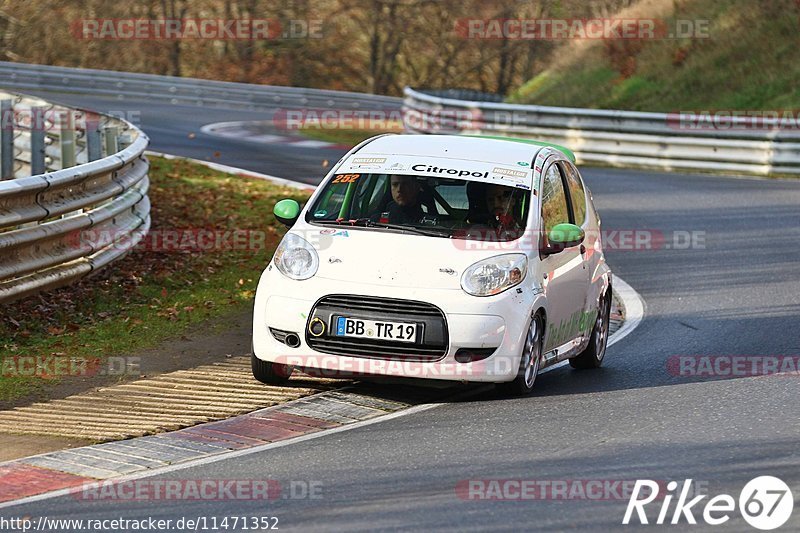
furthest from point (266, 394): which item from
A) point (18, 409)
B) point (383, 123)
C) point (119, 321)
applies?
point (383, 123)

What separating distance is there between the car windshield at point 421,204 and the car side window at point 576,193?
92 centimetres

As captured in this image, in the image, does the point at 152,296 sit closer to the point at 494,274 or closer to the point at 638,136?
the point at 494,274

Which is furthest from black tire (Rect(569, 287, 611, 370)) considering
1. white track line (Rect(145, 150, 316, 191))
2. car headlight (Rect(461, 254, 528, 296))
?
white track line (Rect(145, 150, 316, 191))

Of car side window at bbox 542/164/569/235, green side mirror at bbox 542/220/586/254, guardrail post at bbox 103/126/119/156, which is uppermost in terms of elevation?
car side window at bbox 542/164/569/235

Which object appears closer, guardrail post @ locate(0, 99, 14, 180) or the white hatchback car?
the white hatchback car

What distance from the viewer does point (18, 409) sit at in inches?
332

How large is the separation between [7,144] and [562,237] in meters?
10.4

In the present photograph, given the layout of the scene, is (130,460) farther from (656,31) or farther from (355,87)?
(355,87)

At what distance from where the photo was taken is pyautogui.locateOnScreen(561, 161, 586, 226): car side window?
34.6 ft

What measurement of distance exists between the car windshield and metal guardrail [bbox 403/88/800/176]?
1584cm

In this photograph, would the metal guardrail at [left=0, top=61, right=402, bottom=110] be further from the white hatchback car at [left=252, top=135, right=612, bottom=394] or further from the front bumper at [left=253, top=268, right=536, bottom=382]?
the front bumper at [left=253, top=268, right=536, bottom=382]

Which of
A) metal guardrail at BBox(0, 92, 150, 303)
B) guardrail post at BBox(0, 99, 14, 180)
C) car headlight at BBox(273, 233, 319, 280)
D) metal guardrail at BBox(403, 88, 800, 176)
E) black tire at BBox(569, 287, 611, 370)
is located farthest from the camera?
metal guardrail at BBox(403, 88, 800, 176)

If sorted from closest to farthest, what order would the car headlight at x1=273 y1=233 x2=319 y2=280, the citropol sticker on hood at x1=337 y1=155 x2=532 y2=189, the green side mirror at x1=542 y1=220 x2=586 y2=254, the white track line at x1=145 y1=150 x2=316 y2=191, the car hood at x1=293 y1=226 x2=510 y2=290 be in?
the car hood at x1=293 y1=226 x2=510 y2=290 < the car headlight at x1=273 y1=233 x2=319 y2=280 < the green side mirror at x1=542 y1=220 x2=586 y2=254 < the citropol sticker on hood at x1=337 y1=155 x2=532 y2=189 < the white track line at x1=145 y1=150 x2=316 y2=191

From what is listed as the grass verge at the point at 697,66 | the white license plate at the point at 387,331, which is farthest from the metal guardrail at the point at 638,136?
the white license plate at the point at 387,331
